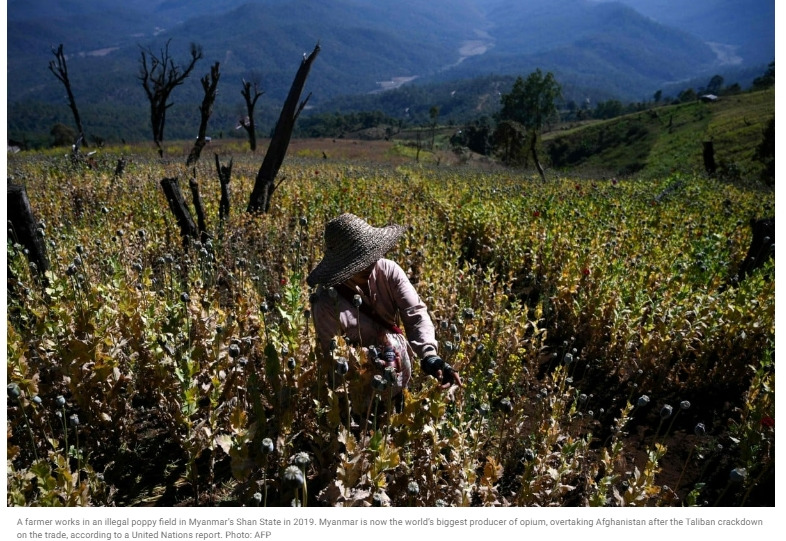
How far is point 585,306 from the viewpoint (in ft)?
15.0

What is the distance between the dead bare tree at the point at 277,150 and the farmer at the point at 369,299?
16.7ft

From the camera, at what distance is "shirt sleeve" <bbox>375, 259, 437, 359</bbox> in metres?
2.81

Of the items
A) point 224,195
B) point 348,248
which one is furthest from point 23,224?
point 348,248

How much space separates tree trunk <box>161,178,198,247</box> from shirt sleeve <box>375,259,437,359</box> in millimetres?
3707

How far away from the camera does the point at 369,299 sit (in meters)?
3.01

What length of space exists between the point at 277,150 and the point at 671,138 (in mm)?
52629

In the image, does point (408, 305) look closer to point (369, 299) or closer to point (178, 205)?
point (369, 299)

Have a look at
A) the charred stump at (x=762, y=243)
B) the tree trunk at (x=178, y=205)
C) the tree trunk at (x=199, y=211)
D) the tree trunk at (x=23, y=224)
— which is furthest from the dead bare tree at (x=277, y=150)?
the charred stump at (x=762, y=243)

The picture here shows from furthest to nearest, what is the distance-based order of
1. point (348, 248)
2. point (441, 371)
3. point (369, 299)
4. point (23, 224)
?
point (23, 224), point (369, 299), point (348, 248), point (441, 371)

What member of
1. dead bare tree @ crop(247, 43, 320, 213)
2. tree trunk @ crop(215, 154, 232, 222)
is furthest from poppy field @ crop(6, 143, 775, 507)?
dead bare tree @ crop(247, 43, 320, 213)

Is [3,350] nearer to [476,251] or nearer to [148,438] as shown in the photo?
[148,438]

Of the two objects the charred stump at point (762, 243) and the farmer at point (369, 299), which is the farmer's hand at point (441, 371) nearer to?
the farmer at point (369, 299)

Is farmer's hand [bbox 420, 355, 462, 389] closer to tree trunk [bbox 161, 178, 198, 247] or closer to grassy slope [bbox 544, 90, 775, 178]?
tree trunk [bbox 161, 178, 198, 247]
